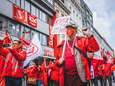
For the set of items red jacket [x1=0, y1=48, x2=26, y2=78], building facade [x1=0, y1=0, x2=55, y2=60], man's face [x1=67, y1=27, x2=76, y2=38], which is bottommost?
red jacket [x1=0, y1=48, x2=26, y2=78]

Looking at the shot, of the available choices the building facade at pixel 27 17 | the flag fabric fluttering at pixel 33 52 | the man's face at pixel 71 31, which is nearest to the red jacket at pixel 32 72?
the flag fabric fluttering at pixel 33 52

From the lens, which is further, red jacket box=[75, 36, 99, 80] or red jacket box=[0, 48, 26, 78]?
red jacket box=[0, 48, 26, 78]

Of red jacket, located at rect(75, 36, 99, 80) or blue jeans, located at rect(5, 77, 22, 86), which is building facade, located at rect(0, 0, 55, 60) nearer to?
blue jeans, located at rect(5, 77, 22, 86)

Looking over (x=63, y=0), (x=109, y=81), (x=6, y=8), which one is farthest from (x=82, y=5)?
(x=109, y=81)

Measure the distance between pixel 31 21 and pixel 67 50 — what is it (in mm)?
25121

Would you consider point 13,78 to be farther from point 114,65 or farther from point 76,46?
point 114,65

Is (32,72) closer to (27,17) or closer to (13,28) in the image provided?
(13,28)

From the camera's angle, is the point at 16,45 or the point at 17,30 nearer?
the point at 16,45

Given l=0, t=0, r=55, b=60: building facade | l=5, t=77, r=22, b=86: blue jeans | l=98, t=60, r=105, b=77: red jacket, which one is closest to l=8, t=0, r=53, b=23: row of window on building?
l=0, t=0, r=55, b=60: building facade

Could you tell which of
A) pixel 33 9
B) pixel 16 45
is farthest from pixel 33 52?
pixel 33 9

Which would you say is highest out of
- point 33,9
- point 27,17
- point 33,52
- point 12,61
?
point 33,9

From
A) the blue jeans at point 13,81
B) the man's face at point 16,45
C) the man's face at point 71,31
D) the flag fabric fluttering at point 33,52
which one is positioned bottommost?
the blue jeans at point 13,81

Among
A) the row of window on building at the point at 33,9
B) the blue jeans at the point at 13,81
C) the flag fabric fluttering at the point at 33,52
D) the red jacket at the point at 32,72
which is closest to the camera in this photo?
the blue jeans at the point at 13,81

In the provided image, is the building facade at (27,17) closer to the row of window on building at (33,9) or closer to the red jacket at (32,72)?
the row of window on building at (33,9)
